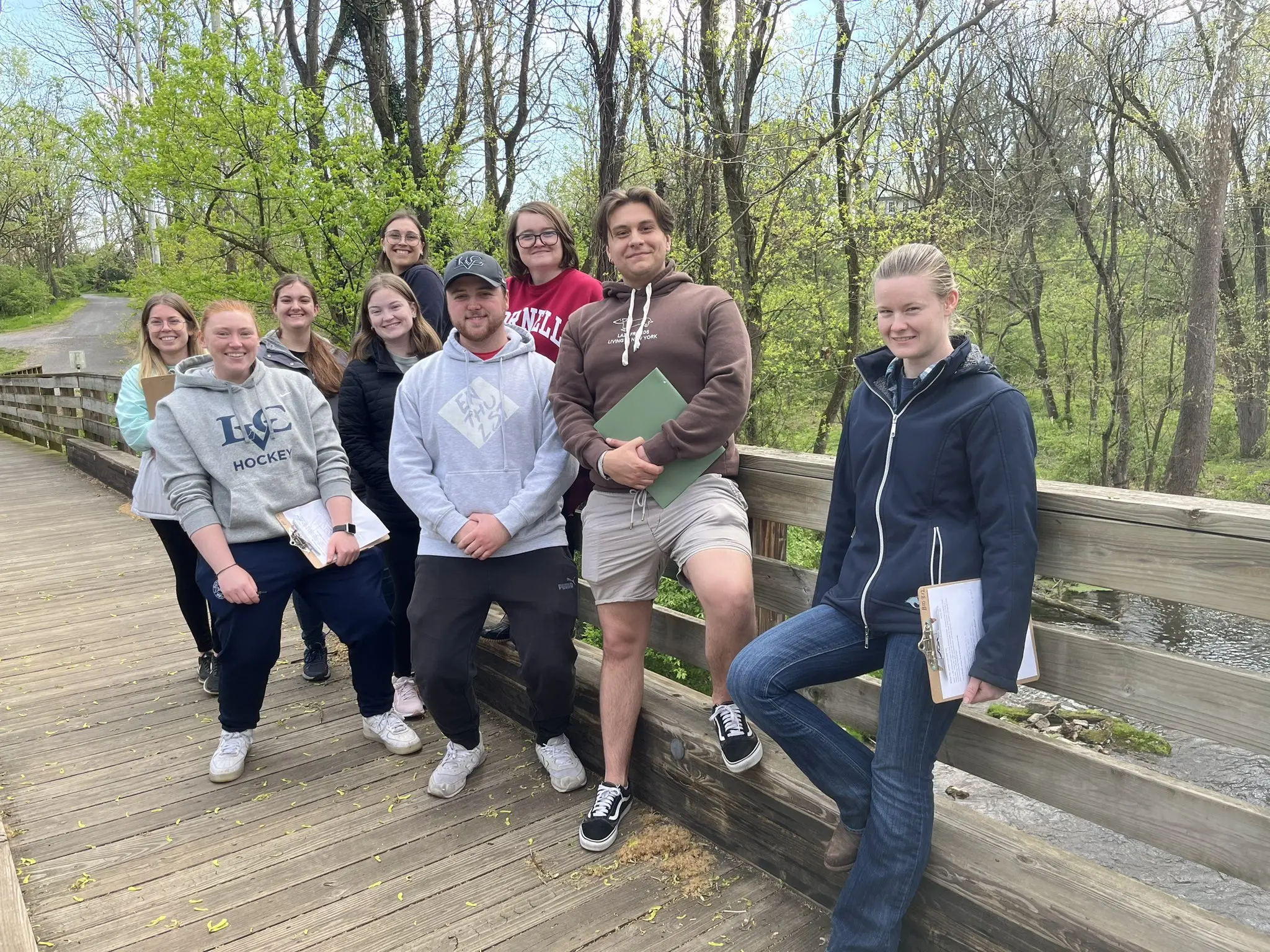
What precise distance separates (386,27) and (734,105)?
408 cm

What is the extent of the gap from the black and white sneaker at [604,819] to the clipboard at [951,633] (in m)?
1.27

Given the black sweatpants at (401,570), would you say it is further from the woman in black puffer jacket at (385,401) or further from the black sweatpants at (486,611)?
the black sweatpants at (486,611)

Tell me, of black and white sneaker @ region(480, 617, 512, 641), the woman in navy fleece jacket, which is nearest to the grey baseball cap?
the woman in navy fleece jacket

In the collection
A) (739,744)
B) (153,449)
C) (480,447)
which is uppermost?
(480,447)

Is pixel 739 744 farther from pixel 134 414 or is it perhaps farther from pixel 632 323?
pixel 134 414

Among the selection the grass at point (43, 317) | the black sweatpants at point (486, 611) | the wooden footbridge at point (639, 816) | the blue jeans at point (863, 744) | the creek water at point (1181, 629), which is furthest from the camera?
the grass at point (43, 317)

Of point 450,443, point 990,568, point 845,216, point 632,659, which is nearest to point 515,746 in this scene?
point 632,659

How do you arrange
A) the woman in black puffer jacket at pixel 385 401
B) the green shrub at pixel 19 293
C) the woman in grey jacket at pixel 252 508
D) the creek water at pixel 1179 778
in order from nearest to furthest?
the woman in grey jacket at pixel 252 508, the woman in black puffer jacket at pixel 385 401, the creek water at pixel 1179 778, the green shrub at pixel 19 293

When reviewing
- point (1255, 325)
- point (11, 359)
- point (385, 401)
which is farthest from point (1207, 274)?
point (11, 359)

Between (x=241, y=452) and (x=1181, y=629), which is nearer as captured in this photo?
(x=241, y=452)

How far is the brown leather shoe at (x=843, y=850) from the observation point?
7.24 ft

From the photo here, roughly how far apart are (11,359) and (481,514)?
30692 mm

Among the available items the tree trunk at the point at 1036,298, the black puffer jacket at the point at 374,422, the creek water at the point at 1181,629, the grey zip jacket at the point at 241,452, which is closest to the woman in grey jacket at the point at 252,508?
the grey zip jacket at the point at 241,452

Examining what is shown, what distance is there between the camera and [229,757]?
3.35 m
